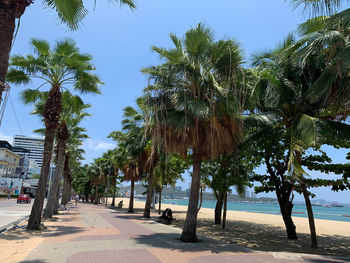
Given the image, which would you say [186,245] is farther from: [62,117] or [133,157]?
[133,157]

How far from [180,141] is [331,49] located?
6.23 metres

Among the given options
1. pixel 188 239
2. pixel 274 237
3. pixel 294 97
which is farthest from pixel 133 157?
pixel 294 97

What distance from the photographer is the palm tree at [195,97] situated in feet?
34.6

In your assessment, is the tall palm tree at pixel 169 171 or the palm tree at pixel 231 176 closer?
the palm tree at pixel 231 176

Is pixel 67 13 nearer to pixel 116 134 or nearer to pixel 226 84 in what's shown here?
pixel 226 84

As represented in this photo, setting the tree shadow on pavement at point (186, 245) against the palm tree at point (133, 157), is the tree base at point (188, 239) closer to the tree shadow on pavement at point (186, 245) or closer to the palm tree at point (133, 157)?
the tree shadow on pavement at point (186, 245)

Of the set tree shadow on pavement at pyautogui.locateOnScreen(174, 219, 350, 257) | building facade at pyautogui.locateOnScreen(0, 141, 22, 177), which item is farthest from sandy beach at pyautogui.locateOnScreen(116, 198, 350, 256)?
building facade at pyautogui.locateOnScreen(0, 141, 22, 177)

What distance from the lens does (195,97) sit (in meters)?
10.9

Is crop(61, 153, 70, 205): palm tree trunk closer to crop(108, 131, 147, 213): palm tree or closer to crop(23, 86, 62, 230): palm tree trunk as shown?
crop(108, 131, 147, 213): palm tree

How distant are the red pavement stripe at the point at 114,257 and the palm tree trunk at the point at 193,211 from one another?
2.62 metres

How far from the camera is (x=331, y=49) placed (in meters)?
7.12

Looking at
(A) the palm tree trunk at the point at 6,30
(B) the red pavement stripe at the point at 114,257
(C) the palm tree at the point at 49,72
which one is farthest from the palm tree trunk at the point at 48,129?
(A) the palm tree trunk at the point at 6,30

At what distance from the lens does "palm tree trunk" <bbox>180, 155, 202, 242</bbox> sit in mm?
10672

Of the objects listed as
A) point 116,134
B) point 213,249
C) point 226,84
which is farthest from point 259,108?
point 116,134
